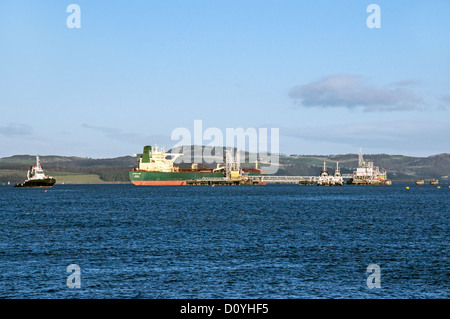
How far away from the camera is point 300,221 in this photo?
77.8m

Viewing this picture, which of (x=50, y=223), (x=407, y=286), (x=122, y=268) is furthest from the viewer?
(x=50, y=223)

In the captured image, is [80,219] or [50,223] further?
[80,219]

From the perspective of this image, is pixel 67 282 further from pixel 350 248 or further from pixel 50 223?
pixel 50 223

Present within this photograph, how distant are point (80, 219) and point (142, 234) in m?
25.6

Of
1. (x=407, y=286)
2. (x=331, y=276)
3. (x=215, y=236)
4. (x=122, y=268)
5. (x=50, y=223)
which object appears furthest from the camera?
(x=50, y=223)

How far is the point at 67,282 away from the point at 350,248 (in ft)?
89.0

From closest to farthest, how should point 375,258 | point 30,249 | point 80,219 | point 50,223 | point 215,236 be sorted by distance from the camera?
point 375,258 → point 30,249 → point 215,236 → point 50,223 → point 80,219

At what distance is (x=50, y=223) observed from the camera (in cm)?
7512

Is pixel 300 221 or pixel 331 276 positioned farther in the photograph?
pixel 300 221

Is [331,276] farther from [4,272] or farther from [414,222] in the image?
[414,222]

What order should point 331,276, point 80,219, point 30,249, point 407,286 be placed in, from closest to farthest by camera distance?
point 407,286 → point 331,276 → point 30,249 → point 80,219

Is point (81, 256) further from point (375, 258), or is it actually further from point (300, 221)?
point (300, 221)

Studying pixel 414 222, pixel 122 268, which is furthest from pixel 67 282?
pixel 414 222

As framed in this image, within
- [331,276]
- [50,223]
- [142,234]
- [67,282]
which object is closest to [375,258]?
[331,276]
